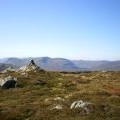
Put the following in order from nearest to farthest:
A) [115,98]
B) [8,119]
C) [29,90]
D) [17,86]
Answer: [8,119] → [115,98] → [29,90] → [17,86]

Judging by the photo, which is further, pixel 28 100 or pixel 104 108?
pixel 28 100

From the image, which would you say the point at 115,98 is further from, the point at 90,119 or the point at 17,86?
the point at 17,86

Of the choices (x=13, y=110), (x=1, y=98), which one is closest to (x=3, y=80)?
(x=1, y=98)

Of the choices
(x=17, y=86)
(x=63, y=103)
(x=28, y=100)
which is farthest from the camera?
(x=17, y=86)

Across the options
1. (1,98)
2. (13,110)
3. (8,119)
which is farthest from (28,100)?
(8,119)

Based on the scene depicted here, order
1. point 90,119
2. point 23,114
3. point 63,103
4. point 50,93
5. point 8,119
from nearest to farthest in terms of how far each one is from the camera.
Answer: point 90,119
point 8,119
point 23,114
point 63,103
point 50,93

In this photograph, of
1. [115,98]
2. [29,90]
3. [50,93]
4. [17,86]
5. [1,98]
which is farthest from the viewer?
[17,86]

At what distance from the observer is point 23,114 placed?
1224 inches

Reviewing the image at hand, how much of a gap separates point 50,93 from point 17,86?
10.5 metres

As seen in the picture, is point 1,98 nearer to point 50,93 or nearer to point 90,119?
point 50,93

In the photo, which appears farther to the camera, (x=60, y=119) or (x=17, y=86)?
(x=17, y=86)

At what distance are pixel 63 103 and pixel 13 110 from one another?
6.31 metres

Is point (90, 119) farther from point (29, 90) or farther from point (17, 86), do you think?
point (17, 86)

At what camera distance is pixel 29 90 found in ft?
172
